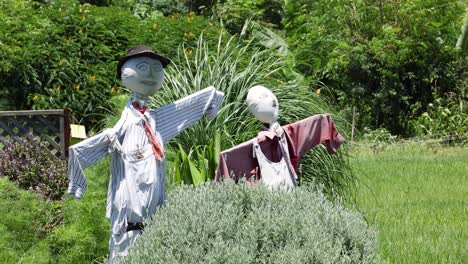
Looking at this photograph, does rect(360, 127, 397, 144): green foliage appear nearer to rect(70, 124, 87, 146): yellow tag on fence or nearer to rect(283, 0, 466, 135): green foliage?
rect(283, 0, 466, 135): green foliage

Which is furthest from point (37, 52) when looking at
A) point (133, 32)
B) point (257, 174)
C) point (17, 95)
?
point (257, 174)

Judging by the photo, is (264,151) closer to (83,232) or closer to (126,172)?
(126,172)

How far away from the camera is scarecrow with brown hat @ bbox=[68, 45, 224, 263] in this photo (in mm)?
4695

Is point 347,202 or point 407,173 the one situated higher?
point 347,202

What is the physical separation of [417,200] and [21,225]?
18.1ft

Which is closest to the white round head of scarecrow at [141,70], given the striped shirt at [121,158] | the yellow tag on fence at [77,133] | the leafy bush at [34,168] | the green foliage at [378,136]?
the striped shirt at [121,158]

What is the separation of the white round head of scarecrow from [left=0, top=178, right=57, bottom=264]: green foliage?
164cm

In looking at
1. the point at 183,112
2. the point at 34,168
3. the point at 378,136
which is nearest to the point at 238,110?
the point at 183,112

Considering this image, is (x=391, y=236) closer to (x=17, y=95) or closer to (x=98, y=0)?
(x=17, y=95)

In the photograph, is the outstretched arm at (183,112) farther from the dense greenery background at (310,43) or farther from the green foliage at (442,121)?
the green foliage at (442,121)

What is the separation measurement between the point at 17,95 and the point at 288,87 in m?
5.53

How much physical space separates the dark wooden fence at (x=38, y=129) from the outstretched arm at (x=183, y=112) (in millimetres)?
3252

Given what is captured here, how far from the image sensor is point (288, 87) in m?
7.27

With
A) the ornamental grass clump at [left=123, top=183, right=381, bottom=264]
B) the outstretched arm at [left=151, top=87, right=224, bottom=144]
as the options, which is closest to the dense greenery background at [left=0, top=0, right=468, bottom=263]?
the outstretched arm at [left=151, top=87, right=224, bottom=144]
